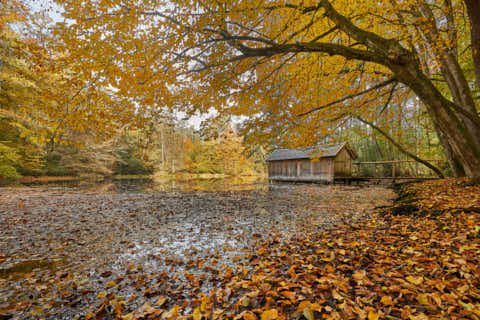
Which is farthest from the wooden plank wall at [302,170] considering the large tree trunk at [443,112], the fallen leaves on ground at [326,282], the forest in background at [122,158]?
the fallen leaves on ground at [326,282]

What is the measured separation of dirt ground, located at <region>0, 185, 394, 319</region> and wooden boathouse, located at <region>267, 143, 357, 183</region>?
1337 centimetres

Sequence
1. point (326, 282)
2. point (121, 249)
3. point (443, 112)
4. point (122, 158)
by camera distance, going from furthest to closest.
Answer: point (122, 158) → point (443, 112) → point (121, 249) → point (326, 282)

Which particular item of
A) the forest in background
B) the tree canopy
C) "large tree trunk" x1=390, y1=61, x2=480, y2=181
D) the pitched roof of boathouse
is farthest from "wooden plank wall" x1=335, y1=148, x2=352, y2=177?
"large tree trunk" x1=390, y1=61, x2=480, y2=181

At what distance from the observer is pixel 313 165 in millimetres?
22078

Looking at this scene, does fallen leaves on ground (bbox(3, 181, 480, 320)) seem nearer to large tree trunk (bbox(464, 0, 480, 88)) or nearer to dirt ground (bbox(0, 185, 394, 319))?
dirt ground (bbox(0, 185, 394, 319))

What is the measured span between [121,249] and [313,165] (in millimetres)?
20489

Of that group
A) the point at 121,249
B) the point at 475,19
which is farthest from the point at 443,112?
the point at 121,249

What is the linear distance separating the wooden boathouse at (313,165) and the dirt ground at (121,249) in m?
13.4

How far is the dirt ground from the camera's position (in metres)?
2.90

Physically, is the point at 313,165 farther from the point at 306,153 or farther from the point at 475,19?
the point at 475,19

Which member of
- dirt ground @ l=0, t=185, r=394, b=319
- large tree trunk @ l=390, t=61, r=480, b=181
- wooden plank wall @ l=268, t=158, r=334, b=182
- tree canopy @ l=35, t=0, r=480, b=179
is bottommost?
dirt ground @ l=0, t=185, r=394, b=319

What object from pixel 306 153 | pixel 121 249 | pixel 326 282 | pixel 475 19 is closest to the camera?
pixel 326 282

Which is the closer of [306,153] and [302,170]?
[306,153]

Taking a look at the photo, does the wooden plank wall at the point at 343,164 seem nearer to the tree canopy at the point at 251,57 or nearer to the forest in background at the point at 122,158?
the forest in background at the point at 122,158
